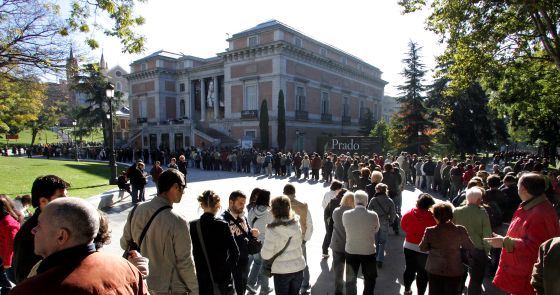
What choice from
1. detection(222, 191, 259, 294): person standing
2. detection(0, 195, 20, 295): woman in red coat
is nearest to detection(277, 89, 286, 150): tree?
detection(222, 191, 259, 294): person standing

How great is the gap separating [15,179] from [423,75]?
31.8 meters

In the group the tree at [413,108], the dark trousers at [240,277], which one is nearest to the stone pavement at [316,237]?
the dark trousers at [240,277]

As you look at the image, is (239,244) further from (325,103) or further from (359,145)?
(325,103)

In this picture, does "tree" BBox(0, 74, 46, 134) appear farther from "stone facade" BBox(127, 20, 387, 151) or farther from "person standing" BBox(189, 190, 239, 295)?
"stone facade" BBox(127, 20, 387, 151)

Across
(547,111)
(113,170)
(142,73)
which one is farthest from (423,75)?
(142,73)

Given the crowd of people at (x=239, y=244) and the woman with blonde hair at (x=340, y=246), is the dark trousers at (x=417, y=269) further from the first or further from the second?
the woman with blonde hair at (x=340, y=246)

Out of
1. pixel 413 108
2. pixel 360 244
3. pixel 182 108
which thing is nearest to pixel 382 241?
pixel 360 244

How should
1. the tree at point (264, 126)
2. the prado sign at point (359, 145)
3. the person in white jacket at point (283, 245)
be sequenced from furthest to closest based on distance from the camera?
the tree at point (264, 126) → the prado sign at point (359, 145) → the person in white jacket at point (283, 245)

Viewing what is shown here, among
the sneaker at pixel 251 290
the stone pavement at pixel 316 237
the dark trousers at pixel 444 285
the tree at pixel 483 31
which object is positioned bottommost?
the stone pavement at pixel 316 237

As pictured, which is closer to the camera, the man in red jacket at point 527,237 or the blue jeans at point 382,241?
the man in red jacket at point 527,237

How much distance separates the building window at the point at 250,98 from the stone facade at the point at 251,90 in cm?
12

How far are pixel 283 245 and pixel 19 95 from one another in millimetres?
15756

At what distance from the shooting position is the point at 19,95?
1466cm

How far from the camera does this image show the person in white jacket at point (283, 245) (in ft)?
13.5
